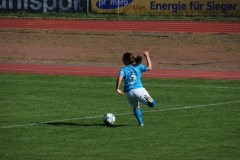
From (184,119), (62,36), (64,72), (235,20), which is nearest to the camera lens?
(184,119)

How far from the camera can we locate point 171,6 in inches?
1795

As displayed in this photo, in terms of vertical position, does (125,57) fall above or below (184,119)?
above

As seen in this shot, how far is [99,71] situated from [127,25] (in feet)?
47.3

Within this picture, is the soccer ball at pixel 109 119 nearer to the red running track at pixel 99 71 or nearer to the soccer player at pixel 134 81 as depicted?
the soccer player at pixel 134 81

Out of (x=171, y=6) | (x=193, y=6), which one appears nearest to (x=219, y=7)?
(x=193, y=6)

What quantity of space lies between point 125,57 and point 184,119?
96.3 inches

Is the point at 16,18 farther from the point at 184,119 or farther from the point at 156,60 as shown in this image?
the point at 184,119

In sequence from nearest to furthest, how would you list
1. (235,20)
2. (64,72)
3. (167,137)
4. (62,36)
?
(167,137) → (64,72) → (62,36) → (235,20)

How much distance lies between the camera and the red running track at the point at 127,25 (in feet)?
131

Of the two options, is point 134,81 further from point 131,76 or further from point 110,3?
point 110,3

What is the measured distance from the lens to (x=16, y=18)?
148 ft

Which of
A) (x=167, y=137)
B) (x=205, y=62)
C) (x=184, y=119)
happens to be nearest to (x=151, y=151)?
(x=167, y=137)

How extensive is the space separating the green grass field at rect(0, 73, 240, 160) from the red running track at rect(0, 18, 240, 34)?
15.6 metres

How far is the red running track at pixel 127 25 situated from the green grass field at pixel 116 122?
613 inches
